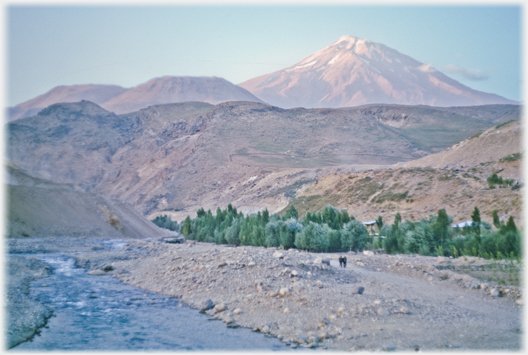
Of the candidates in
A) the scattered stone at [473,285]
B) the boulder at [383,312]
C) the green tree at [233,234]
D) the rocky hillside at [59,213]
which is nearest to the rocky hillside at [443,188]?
the green tree at [233,234]

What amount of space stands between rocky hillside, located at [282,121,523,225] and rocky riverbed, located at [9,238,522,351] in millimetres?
23792

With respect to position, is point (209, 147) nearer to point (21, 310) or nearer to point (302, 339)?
point (21, 310)

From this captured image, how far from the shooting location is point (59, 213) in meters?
43.2

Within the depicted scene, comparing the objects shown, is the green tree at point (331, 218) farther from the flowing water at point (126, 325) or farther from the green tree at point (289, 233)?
the flowing water at point (126, 325)

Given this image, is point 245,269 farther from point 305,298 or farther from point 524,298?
point 524,298

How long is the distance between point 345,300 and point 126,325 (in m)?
7.09

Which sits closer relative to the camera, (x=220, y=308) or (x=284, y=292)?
(x=220, y=308)

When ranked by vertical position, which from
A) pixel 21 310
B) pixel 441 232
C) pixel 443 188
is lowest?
pixel 21 310

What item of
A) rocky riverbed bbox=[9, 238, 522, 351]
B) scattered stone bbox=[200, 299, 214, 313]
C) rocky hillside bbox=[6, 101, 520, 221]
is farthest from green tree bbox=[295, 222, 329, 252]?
rocky hillside bbox=[6, 101, 520, 221]

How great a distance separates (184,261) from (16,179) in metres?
37.5

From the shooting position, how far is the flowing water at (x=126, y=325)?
1115 centimetres

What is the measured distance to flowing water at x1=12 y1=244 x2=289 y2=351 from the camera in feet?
36.6

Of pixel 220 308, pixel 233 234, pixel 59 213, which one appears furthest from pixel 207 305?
pixel 59 213

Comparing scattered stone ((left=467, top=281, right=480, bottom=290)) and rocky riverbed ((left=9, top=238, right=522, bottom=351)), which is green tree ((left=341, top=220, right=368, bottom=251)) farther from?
scattered stone ((left=467, top=281, right=480, bottom=290))
